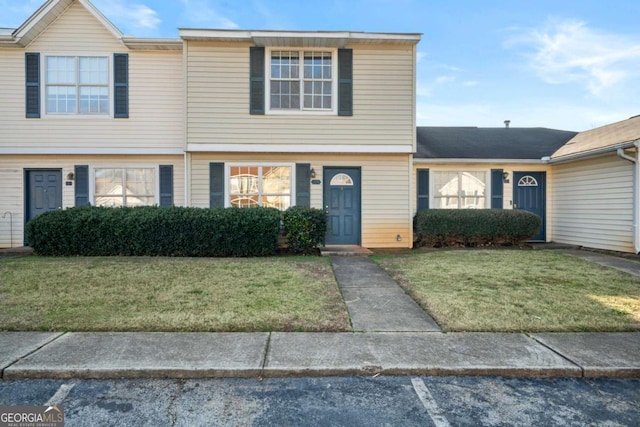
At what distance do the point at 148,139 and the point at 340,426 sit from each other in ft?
32.9

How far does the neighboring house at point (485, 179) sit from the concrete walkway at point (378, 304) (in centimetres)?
530

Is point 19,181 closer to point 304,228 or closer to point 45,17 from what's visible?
point 45,17

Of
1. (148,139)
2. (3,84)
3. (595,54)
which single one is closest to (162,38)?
(148,139)

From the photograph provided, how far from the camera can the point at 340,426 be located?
2283mm

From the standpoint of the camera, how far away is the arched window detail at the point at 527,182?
1155cm

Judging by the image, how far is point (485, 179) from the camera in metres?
11.4

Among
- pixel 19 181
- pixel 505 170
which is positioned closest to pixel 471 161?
pixel 505 170

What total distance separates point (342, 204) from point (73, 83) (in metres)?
8.45

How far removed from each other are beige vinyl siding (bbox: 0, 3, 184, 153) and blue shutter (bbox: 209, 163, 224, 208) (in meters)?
1.28

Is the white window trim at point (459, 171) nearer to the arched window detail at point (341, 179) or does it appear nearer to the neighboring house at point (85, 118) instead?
the arched window detail at point (341, 179)

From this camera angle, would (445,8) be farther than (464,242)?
Yes

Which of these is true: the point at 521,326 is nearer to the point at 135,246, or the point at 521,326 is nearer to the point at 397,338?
the point at 397,338

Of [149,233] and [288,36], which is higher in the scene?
[288,36]

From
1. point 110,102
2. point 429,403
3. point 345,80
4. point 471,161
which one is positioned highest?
point 345,80
